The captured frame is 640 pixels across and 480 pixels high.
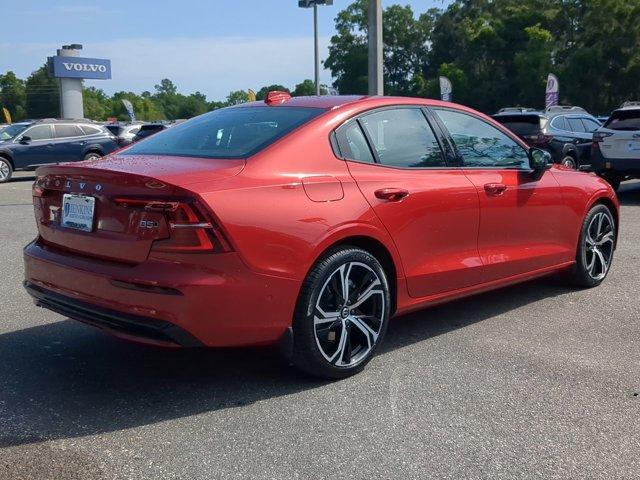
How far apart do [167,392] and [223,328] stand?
Answer: 2.05 feet

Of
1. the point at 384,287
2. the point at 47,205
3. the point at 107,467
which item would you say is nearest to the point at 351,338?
the point at 384,287

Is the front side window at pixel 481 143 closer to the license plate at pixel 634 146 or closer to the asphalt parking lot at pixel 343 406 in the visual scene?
the asphalt parking lot at pixel 343 406

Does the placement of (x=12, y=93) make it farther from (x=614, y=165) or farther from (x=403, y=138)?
(x=403, y=138)

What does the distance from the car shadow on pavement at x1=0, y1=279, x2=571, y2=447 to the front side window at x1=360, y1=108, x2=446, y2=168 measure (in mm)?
1194

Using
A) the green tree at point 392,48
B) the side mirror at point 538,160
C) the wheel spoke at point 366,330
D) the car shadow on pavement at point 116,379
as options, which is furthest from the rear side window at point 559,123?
the green tree at point 392,48

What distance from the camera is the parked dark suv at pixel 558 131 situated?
50.5ft

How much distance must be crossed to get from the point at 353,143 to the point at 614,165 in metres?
10.3

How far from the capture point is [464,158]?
17.3 ft

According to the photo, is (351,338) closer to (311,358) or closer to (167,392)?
(311,358)

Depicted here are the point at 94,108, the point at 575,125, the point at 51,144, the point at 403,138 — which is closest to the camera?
the point at 403,138

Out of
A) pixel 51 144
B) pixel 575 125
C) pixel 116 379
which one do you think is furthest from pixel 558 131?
pixel 116 379

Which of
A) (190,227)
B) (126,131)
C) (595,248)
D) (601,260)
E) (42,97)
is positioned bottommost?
(601,260)

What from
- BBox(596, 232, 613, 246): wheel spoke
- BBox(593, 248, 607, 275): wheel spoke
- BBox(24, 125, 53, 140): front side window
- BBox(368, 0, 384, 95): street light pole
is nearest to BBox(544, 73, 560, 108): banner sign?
BBox(368, 0, 384, 95): street light pole

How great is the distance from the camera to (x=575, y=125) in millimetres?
17016
